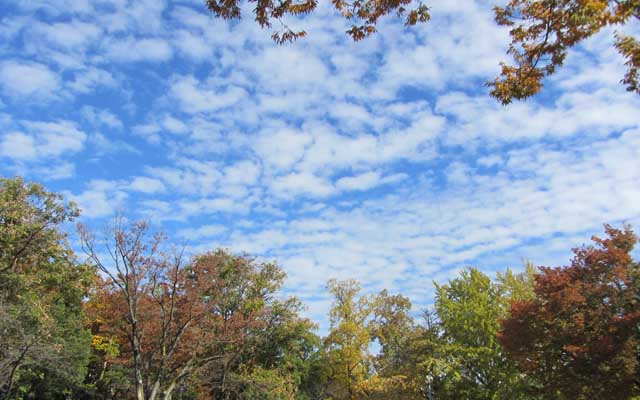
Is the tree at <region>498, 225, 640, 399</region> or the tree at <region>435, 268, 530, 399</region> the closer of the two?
the tree at <region>498, 225, 640, 399</region>

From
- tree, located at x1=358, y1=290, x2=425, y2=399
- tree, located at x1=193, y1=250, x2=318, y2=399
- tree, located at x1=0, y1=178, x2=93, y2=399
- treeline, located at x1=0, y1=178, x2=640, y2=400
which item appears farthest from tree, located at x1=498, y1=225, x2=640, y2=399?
tree, located at x1=0, y1=178, x2=93, y2=399

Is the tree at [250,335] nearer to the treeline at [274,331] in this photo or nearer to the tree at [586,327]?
the treeline at [274,331]

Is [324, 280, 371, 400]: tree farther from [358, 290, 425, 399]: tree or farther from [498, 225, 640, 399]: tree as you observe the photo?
[498, 225, 640, 399]: tree

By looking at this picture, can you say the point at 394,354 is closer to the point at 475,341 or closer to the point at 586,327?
the point at 475,341

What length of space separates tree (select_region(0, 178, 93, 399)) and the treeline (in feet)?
0.23

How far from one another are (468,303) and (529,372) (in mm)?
6953

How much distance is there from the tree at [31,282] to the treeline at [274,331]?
0.23ft

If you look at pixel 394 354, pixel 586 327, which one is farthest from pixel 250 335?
pixel 586 327

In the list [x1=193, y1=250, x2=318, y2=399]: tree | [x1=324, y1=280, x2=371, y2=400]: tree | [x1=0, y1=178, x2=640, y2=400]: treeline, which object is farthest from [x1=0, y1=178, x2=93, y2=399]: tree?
[x1=324, y1=280, x2=371, y2=400]: tree

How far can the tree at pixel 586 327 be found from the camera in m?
16.8

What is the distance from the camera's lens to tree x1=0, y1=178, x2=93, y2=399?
57.1ft

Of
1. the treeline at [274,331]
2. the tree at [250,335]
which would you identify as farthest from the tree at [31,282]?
the tree at [250,335]

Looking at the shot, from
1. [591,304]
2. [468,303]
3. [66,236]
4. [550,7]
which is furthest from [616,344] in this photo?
[66,236]

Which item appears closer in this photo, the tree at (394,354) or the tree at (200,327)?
the tree at (200,327)
